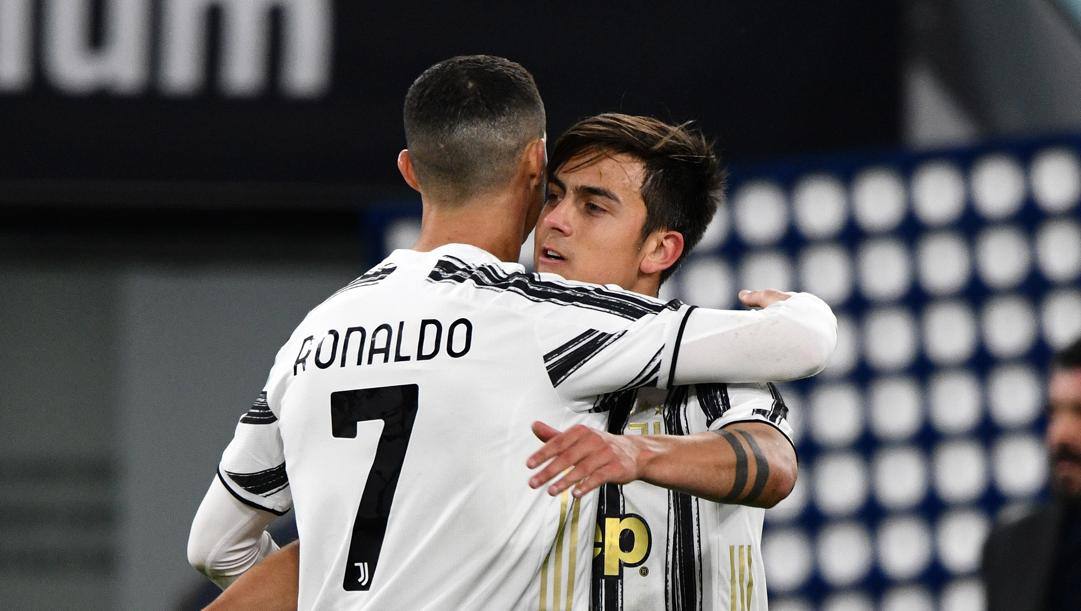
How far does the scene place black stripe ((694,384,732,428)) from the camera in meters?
2.41

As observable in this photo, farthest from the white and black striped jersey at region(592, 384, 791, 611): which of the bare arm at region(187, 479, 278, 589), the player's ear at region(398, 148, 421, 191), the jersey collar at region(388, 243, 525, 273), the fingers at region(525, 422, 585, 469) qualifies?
the bare arm at region(187, 479, 278, 589)

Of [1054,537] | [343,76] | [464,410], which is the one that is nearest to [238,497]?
[464,410]

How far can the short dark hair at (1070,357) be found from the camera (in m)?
4.02

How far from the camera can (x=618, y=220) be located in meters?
2.75

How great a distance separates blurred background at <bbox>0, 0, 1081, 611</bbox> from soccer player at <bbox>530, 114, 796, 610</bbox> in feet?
5.56

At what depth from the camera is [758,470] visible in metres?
2.25

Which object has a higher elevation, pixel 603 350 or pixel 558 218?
pixel 558 218

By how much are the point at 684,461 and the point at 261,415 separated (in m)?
0.75

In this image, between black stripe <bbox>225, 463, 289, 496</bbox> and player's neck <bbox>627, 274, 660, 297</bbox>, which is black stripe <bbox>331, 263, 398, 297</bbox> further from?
player's neck <bbox>627, 274, 660, 297</bbox>

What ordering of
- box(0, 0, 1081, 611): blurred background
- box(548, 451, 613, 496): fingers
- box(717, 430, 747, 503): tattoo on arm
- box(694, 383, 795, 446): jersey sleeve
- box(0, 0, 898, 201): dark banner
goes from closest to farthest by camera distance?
box(548, 451, 613, 496): fingers → box(717, 430, 747, 503): tattoo on arm → box(694, 383, 795, 446): jersey sleeve → box(0, 0, 1081, 611): blurred background → box(0, 0, 898, 201): dark banner

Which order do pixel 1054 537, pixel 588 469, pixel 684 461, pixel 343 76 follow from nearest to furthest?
1. pixel 588 469
2. pixel 684 461
3. pixel 1054 537
4. pixel 343 76

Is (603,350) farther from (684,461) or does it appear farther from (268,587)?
(268,587)

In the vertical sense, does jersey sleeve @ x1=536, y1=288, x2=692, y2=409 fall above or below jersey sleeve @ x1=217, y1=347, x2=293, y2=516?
above

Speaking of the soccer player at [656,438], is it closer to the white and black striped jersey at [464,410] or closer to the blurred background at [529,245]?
the white and black striped jersey at [464,410]
